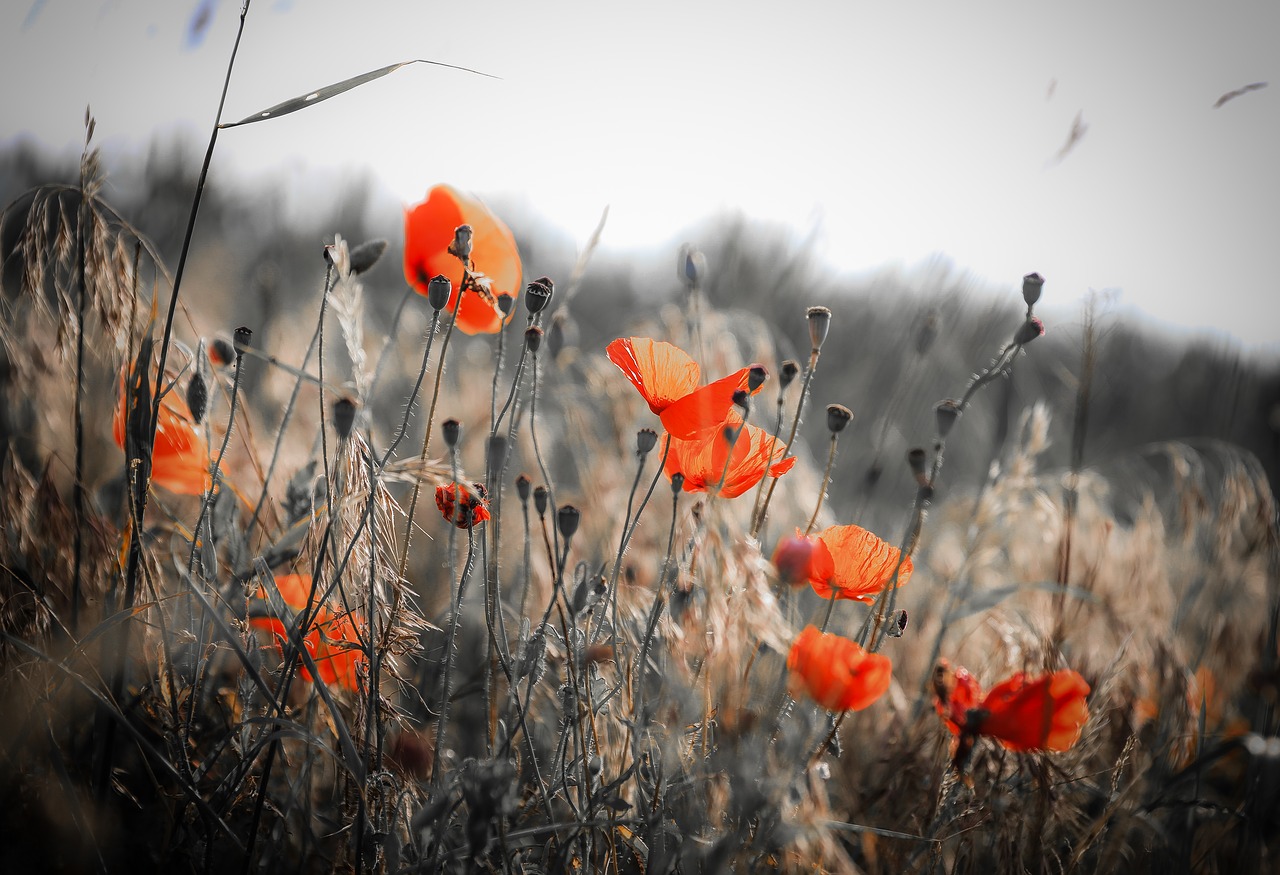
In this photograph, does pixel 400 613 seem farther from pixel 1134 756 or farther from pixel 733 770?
pixel 1134 756

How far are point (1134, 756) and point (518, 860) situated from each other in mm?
959

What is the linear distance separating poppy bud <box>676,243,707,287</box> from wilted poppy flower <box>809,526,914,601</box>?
1.87ft

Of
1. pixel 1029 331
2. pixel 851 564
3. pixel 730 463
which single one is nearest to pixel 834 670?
pixel 851 564

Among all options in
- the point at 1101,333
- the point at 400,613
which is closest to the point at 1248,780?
the point at 1101,333

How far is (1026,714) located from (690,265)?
0.86 meters

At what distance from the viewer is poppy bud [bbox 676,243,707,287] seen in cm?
137

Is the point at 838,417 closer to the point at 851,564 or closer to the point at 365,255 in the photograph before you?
the point at 851,564

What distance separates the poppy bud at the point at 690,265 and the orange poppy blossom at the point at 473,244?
0.97 feet

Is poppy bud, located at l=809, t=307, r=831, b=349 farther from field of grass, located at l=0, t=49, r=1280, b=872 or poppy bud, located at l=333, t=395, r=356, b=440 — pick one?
poppy bud, located at l=333, t=395, r=356, b=440

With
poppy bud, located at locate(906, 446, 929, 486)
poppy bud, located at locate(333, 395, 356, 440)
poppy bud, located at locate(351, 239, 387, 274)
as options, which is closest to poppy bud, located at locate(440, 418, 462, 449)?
poppy bud, located at locate(333, 395, 356, 440)

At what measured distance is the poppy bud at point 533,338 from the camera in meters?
0.95

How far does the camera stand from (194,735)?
1140 mm

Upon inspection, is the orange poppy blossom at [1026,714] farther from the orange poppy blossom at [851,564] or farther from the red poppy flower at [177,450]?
the red poppy flower at [177,450]

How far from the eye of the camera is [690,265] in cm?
138
